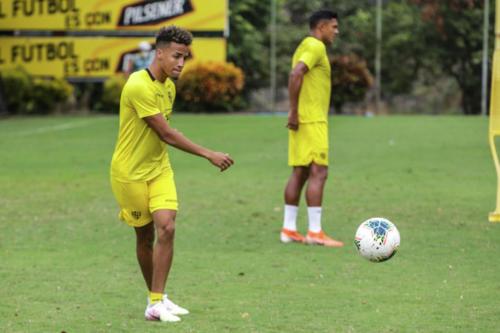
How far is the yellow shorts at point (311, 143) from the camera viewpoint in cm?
1121

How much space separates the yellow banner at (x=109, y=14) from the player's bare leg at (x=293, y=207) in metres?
26.3

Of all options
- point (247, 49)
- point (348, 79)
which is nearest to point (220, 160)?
point (348, 79)

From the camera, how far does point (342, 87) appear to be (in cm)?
3841

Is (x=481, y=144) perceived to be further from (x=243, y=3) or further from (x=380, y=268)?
(x=243, y=3)

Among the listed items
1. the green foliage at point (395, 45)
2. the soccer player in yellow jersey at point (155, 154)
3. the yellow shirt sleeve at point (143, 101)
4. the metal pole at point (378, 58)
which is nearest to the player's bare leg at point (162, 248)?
the soccer player in yellow jersey at point (155, 154)

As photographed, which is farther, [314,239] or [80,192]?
[80,192]

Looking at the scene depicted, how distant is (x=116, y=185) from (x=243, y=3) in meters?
38.5

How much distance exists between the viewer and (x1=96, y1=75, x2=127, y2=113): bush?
122 ft

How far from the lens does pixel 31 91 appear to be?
37.1 metres

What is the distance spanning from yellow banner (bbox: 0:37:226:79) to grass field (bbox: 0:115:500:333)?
16376mm

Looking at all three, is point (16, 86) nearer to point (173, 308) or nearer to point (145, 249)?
point (145, 249)

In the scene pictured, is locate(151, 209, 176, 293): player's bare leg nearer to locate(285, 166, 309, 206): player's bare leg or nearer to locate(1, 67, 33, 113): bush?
locate(285, 166, 309, 206): player's bare leg

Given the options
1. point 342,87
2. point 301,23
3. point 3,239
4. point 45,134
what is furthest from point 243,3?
point 3,239

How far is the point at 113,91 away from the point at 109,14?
2611 millimetres
